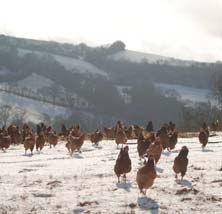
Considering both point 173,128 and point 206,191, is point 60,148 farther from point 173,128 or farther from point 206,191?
point 206,191

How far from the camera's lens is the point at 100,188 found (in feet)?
58.1

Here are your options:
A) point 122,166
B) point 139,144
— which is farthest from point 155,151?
point 122,166

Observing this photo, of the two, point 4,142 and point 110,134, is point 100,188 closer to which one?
point 4,142

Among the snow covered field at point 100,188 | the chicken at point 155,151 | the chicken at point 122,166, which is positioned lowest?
the snow covered field at point 100,188

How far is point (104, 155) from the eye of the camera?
2598cm

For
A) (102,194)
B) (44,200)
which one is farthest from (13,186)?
(102,194)

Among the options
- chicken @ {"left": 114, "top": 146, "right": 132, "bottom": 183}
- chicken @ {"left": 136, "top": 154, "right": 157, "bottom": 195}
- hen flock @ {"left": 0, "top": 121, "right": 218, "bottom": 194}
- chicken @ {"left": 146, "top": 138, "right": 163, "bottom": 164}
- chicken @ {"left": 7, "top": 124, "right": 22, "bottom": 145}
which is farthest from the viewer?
chicken @ {"left": 7, "top": 124, "right": 22, "bottom": 145}

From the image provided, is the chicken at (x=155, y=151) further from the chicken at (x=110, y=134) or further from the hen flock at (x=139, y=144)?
the chicken at (x=110, y=134)

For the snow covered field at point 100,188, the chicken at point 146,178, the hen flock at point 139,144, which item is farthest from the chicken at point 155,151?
the chicken at point 146,178

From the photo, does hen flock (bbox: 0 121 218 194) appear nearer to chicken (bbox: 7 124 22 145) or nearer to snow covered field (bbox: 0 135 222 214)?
chicken (bbox: 7 124 22 145)

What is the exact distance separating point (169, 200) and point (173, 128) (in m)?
20.4

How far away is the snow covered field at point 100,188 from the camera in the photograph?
52.0 ft

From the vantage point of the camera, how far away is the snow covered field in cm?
1586

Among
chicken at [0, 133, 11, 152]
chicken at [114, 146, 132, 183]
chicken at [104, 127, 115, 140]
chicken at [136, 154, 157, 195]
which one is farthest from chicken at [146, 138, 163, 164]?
chicken at [104, 127, 115, 140]
